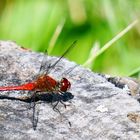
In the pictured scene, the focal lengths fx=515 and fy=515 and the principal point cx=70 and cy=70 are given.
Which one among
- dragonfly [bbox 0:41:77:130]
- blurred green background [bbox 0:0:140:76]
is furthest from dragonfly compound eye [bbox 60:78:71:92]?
blurred green background [bbox 0:0:140:76]

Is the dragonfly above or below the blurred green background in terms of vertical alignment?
below

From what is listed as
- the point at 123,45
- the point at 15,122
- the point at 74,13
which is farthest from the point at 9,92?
the point at 74,13

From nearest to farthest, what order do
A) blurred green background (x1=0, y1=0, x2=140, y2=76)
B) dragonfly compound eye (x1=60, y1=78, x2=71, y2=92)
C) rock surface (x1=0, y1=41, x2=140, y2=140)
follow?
1. rock surface (x1=0, y1=41, x2=140, y2=140)
2. dragonfly compound eye (x1=60, y1=78, x2=71, y2=92)
3. blurred green background (x1=0, y1=0, x2=140, y2=76)

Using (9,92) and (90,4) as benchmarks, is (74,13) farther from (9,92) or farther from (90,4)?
(9,92)

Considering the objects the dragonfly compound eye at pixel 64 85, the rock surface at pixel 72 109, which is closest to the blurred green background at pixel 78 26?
the rock surface at pixel 72 109

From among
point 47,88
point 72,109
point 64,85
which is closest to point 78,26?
point 47,88

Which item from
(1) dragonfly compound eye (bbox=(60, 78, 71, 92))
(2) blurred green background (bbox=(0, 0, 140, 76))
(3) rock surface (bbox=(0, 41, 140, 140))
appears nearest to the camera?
(3) rock surface (bbox=(0, 41, 140, 140))

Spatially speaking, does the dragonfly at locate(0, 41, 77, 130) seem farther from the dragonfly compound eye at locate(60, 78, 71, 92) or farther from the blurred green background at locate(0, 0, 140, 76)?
the blurred green background at locate(0, 0, 140, 76)
